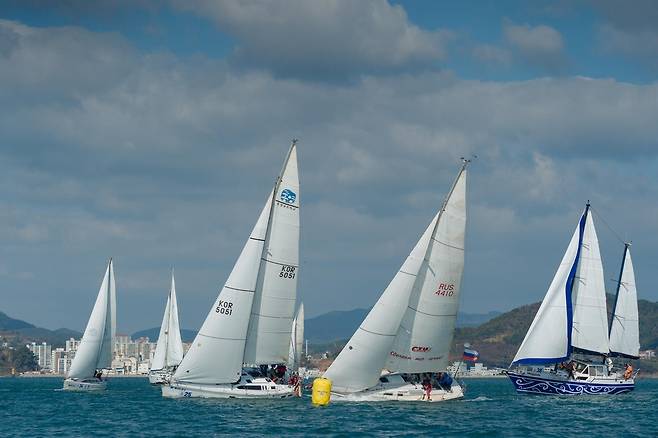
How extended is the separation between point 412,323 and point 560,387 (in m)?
19.8

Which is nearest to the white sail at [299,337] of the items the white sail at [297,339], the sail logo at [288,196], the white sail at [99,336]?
the white sail at [297,339]

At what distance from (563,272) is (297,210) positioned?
81.1ft

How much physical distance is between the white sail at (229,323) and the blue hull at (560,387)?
25.6m

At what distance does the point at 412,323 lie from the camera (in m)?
65.2

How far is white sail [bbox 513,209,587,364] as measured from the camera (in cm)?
8006

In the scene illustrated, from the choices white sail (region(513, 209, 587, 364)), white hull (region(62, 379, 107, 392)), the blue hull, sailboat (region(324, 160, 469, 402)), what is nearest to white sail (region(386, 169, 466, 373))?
sailboat (region(324, 160, 469, 402))

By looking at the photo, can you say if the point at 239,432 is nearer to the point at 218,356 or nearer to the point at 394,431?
the point at 394,431

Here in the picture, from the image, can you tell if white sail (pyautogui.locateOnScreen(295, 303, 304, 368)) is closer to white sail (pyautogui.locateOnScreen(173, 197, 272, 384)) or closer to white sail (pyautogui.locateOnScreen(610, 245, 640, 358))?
white sail (pyautogui.locateOnScreen(610, 245, 640, 358))

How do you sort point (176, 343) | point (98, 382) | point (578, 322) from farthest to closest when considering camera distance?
point (176, 343), point (98, 382), point (578, 322)

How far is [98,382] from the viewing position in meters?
99.9

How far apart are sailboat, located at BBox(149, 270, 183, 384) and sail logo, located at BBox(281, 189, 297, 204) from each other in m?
53.4

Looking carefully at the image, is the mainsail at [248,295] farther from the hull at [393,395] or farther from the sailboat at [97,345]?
the sailboat at [97,345]

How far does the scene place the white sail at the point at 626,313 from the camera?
84625 mm

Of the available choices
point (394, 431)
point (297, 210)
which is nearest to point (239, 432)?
point (394, 431)
